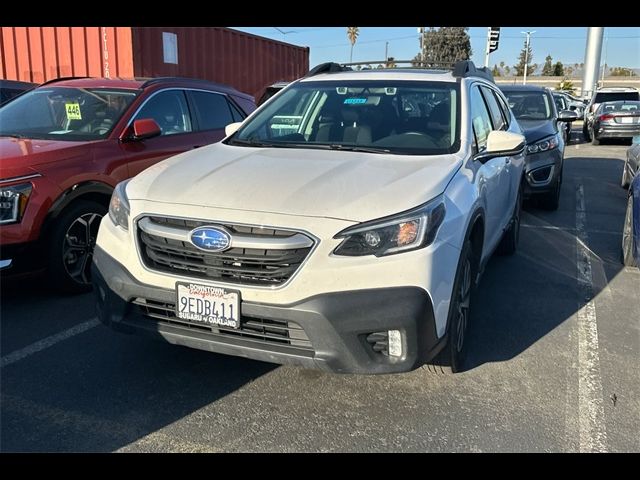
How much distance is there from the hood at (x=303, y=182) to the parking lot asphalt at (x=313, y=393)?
107 centimetres

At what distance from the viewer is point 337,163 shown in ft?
11.1

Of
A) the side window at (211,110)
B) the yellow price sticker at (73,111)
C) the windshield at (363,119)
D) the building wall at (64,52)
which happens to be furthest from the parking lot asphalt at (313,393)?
the building wall at (64,52)

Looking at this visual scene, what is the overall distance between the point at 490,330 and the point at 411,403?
1268mm

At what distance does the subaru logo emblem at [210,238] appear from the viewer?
2.80 m

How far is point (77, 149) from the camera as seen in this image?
181 inches

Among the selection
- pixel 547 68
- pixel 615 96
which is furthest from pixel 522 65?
pixel 615 96

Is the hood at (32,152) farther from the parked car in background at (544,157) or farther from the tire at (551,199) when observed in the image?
the tire at (551,199)

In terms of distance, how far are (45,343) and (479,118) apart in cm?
331

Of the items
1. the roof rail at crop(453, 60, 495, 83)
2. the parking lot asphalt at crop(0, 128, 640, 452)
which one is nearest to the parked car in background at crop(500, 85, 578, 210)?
the roof rail at crop(453, 60, 495, 83)

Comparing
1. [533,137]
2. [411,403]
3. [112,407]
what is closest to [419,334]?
[411,403]

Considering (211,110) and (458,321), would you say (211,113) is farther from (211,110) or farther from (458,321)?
(458,321)

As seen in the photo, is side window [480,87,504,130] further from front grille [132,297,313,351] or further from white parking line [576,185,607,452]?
front grille [132,297,313,351]

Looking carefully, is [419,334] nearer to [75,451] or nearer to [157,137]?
[75,451]

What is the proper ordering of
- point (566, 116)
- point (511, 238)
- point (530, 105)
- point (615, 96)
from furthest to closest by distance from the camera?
1. point (615, 96)
2. point (530, 105)
3. point (566, 116)
4. point (511, 238)
